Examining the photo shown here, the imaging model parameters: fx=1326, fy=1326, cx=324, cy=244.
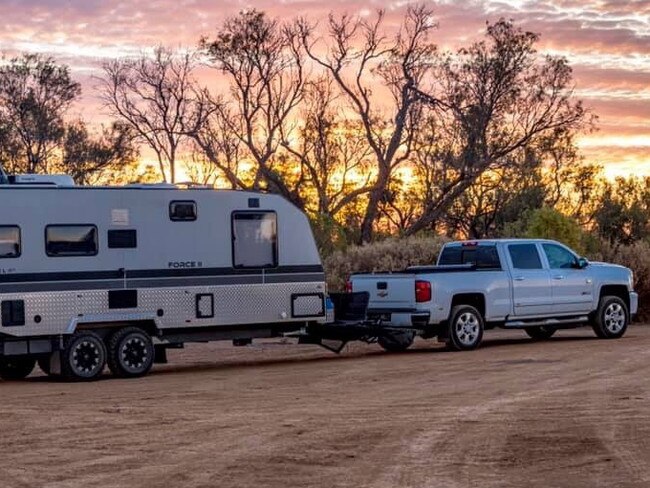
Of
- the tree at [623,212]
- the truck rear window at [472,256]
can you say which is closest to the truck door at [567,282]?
the truck rear window at [472,256]

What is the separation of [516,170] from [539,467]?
43.6m

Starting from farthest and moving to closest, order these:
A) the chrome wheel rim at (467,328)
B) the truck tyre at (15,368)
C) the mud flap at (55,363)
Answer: the chrome wheel rim at (467,328) < the truck tyre at (15,368) < the mud flap at (55,363)

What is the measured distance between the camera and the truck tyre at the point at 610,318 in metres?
24.7

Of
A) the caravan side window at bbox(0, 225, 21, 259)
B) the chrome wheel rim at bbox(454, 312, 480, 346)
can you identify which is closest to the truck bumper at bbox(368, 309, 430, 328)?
the chrome wheel rim at bbox(454, 312, 480, 346)

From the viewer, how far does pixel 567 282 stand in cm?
2400

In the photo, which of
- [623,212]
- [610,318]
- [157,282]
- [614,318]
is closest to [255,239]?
[157,282]

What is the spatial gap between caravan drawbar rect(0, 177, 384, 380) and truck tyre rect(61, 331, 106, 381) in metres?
0.01

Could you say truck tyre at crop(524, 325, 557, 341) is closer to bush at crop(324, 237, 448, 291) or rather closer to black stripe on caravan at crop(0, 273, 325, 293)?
bush at crop(324, 237, 448, 291)

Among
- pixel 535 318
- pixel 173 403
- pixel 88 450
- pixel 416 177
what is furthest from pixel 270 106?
pixel 88 450

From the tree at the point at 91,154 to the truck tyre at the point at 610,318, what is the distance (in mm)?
31328

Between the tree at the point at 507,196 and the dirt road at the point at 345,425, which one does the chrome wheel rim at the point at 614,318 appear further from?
the tree at the point at 507,196

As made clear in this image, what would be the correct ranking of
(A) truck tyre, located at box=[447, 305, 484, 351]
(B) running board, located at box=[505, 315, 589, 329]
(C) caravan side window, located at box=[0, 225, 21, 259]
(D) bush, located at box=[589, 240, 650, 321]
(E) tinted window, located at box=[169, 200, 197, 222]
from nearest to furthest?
(C) caravan side window, located at box=[0, 225, 21, 259] → (E) tinted window, located at box=[169, 200, 197, 222] → (A) truck tyre, located at box=[447, 305, 484, 351] → (B) running board, located at box=[505, 315, 589, 329] → (D) bush, located at box=[589, 240, 650, 321]

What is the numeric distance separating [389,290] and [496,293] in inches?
75.9

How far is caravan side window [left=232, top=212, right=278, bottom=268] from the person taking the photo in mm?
20156
